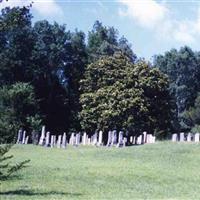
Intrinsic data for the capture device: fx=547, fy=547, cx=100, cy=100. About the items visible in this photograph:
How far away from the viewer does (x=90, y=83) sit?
71.4 metres

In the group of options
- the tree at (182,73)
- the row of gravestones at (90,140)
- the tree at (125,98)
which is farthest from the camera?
the tree at (182,73)

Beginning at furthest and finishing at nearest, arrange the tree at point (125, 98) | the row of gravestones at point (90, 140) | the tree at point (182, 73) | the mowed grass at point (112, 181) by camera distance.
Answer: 1. the tree at point (182, 73)
2. the tree at point (125, 98)
3. the row of gravestones at point (90, 140)
4. the mowed grass at point (112, 181)

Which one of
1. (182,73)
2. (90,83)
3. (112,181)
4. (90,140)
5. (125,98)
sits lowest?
(112,181)

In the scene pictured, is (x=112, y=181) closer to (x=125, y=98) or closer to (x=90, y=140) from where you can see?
(x=90, y=140)

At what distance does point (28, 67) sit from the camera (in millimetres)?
79000

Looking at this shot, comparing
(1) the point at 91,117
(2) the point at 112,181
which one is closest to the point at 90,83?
(1) the point at 91,117

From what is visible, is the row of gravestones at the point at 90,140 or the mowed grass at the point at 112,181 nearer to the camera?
the mowed grass at the point at 112,181

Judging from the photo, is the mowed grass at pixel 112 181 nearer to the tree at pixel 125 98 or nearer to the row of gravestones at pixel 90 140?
the row of gravestones at pixel 90 140

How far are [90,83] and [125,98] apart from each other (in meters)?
8.07

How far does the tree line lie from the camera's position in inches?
2576

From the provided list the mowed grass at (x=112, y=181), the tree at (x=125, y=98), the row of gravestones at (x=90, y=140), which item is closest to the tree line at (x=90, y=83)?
the tree at (x=125, y=98)

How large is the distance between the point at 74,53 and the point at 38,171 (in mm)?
58049

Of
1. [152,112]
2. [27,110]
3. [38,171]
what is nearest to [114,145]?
[152,112]

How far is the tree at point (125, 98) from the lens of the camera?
64.5 meters
